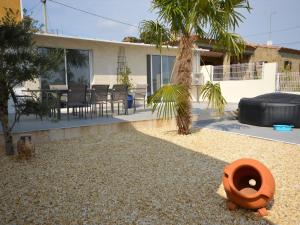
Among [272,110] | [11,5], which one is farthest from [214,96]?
[11,5]

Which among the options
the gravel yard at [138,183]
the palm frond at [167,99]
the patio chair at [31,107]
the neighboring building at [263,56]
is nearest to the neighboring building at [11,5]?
the patio chair at [31,107]

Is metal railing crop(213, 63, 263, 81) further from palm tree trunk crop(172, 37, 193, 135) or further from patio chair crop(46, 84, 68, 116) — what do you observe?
patio chair crop(46, 84, 68, 116)

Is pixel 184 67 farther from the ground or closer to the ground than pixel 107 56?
closer to the ground

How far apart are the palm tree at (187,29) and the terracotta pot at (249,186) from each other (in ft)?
9.31

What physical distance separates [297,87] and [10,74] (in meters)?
11.8

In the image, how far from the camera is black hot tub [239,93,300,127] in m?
7.55

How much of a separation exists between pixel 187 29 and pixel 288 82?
8051mm

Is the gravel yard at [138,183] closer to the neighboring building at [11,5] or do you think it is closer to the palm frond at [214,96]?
the palm frond at [214,96]

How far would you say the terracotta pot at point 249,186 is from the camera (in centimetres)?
283

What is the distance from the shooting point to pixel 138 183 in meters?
3.80

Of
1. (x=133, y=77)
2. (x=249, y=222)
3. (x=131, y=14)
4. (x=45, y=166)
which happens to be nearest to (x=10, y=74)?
(x=45, y=166)

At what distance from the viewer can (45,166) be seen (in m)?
4.64

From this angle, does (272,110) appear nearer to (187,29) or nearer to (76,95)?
(187,29)

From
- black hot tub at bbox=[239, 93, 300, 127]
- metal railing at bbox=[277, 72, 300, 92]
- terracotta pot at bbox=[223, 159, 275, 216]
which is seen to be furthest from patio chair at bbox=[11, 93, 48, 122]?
metal railing at bbox=[277, 72, 300, 92]
